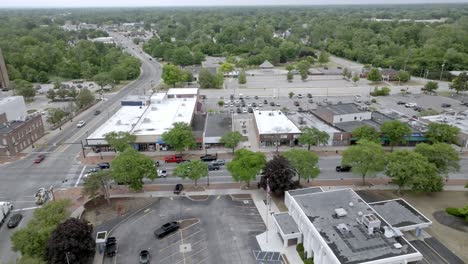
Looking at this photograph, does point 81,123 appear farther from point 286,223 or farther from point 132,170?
point 286,223

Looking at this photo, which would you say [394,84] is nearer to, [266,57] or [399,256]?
[266,57]

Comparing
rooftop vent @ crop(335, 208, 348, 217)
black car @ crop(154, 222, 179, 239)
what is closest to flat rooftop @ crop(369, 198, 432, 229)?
rooftop vent @ crop(335, 208, 348, 217)

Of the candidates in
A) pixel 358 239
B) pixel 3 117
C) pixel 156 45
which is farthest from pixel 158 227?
pixel 156 45

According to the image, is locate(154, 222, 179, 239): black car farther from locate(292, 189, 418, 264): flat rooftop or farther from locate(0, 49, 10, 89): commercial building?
locate(0, 49, 10, 89): commercial building

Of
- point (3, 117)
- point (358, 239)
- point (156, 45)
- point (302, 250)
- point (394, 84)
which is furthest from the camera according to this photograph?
point (156, 45)

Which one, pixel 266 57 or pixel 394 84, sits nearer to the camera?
pixel 394 84

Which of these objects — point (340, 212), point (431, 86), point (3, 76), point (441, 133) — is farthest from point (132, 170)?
point (3, 76)
